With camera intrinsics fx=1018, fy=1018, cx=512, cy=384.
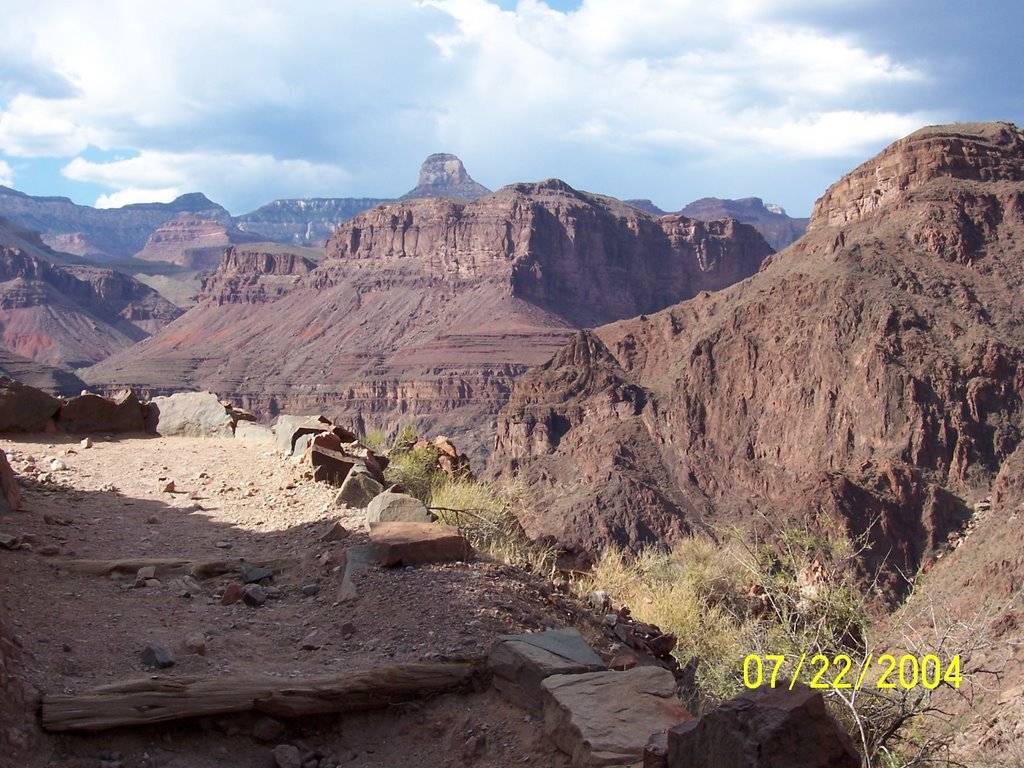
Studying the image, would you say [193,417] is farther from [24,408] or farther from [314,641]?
[314,641]

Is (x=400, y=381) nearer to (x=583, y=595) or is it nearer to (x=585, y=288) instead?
(x=585, y=288)

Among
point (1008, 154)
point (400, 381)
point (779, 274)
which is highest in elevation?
point (1008, 154)

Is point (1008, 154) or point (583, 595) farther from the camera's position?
point (1008, 154)

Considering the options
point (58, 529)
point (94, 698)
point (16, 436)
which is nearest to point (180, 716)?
point (94, 698)

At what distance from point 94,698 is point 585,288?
153008 mm

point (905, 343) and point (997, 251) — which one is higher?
point (997, 251)

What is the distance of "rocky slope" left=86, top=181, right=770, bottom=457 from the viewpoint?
12438 centimetres

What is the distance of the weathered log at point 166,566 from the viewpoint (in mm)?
8539

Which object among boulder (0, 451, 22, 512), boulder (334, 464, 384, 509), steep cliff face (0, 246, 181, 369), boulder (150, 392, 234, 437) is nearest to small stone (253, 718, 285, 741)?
boulder (334, 464, 384, 509)

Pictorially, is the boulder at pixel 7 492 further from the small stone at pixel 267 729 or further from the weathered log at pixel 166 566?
the small stone at pixel 267 729

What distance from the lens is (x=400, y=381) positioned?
123625mm

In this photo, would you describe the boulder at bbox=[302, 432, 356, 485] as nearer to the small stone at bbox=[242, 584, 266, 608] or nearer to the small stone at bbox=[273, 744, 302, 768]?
the small stone at bbox=[242, 584, 266, 608]

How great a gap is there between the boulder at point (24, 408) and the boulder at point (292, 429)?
3.33m

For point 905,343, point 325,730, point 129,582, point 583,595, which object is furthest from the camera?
point 905,343
